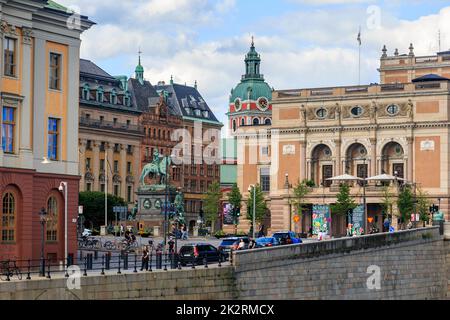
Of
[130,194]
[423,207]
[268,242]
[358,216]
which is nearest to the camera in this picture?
[268,242]

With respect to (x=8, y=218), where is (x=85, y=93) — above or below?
above

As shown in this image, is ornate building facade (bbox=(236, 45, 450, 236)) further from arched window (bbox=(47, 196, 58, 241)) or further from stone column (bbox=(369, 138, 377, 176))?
arched window (bbox=(47, 196, 58, 241))

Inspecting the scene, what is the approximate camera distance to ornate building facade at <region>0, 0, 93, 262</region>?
2739 inches

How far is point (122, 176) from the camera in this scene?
18350 cm

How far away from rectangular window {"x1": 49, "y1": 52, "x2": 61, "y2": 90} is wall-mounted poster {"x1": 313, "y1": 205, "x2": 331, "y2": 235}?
7547 centimetres

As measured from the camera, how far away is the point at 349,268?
7675 cm

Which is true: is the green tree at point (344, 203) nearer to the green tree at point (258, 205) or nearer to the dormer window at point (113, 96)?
the green tree at point (258, 205)

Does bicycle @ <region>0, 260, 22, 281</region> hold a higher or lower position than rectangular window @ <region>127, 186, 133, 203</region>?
lower

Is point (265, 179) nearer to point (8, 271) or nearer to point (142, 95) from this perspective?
point (142, 95)

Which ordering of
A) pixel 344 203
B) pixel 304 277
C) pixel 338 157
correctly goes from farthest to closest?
pixel 338 157, pixel 344 203, pixel 304 277

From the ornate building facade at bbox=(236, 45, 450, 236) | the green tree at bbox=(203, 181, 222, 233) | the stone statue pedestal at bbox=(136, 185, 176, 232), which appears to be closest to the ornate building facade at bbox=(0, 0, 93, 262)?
the stone statue pedestal at bbox=(136, 185, 176, 232)

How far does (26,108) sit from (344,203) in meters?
73.0

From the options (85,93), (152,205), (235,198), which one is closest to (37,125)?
(152,205)

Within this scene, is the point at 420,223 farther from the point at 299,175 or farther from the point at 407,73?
the point at 407,73
